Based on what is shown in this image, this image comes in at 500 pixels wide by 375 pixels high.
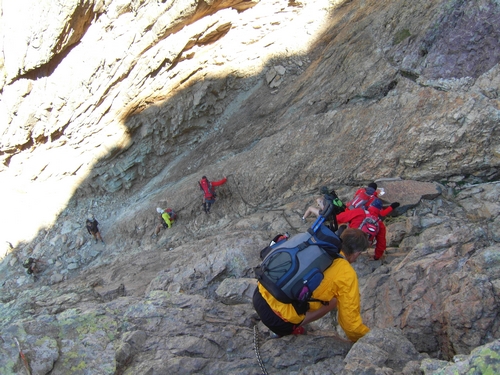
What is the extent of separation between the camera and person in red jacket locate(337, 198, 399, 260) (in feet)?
20.0

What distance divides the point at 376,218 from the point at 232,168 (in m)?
6.80

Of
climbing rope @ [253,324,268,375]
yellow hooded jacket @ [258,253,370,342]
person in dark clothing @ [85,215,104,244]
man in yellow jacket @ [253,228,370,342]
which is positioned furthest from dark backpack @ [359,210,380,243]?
person in dark clothing @ [85,215,104,244]

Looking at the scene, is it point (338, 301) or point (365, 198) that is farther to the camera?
point (365, 198)

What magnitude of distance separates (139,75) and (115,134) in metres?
2.98

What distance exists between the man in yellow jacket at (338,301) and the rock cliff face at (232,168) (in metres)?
0.27

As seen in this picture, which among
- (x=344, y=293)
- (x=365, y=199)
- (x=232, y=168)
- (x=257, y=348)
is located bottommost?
(x=232, y=168)

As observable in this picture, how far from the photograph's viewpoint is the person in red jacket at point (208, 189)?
11.4m

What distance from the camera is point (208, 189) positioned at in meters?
11.4

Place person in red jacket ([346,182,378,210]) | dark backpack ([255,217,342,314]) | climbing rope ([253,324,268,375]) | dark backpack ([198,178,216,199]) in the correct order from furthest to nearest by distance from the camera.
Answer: dark backpack ([198,178,216,199]) → person in red jacket ([346,182,378,210]) → climbing rope ([253,324,268,375]) → dark backpack ([255,217,342,314])

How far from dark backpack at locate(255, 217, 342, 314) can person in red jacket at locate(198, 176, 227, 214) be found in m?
7.83

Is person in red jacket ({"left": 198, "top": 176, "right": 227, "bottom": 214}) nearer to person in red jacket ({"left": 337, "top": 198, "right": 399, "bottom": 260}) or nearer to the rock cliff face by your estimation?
the rock cliff face

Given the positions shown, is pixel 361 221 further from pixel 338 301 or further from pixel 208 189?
pixel 208 189

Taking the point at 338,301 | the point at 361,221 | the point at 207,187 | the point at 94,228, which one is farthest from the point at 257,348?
the point at 94,228

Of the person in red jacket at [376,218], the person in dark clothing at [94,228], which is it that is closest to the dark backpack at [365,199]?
the person in red jacket at [376,218]
